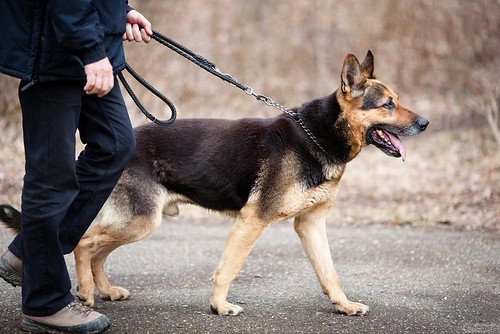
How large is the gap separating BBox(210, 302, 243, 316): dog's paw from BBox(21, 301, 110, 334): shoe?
0.94 metres

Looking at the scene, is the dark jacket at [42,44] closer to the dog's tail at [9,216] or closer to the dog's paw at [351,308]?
the dog's tail at [9,216]

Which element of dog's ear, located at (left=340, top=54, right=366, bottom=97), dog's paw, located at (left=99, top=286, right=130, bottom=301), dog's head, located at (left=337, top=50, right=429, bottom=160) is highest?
dog's ear, located at (left=340, top=54, right=366, bottom=97)

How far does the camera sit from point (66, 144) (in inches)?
146

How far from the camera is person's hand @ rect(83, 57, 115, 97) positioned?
11.7 feet

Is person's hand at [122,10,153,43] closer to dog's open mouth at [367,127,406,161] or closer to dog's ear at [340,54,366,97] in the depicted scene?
dog's ear at [340,54,366,97]

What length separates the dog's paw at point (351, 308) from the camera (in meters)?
4.73

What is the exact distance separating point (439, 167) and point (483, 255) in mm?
4726

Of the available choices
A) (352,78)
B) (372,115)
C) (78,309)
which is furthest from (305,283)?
(78,309)

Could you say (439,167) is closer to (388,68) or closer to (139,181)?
(388,68)

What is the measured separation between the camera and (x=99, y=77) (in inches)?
142

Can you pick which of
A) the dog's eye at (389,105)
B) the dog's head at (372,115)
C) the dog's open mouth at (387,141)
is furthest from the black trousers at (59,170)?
the dog's eye at (389,105)

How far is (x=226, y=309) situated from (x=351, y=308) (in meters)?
0.87

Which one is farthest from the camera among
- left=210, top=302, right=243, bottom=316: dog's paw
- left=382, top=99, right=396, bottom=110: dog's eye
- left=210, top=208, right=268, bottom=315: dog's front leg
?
left=382, top=99, right=396, bottom=110: dog's eye

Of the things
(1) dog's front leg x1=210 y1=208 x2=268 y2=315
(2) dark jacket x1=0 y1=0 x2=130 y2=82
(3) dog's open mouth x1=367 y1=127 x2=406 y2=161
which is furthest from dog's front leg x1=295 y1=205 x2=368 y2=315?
(2) dark jacket x1=0 y1=0 x2=130 y2=82
